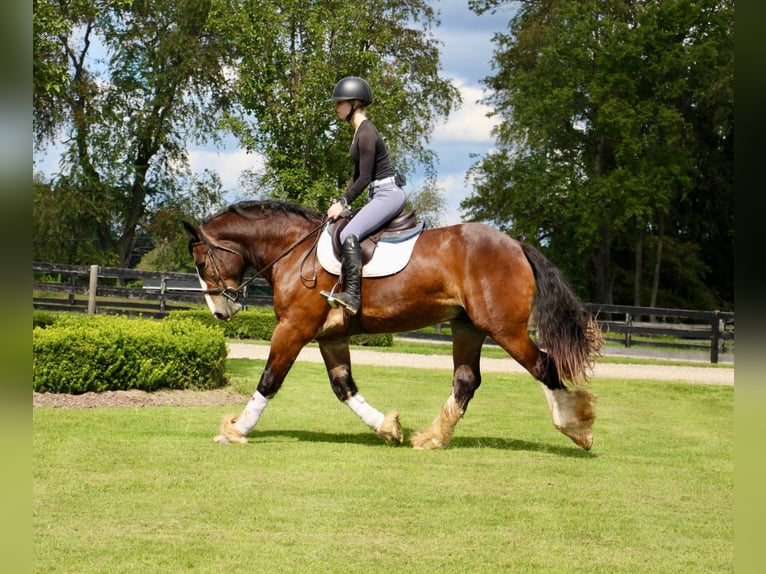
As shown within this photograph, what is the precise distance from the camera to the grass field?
4.50 meters

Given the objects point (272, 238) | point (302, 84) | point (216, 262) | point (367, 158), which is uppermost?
point (302, 84)

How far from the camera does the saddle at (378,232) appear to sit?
7.56 m

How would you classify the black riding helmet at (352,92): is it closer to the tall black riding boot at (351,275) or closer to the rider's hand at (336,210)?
the rider's hand at (336,210)

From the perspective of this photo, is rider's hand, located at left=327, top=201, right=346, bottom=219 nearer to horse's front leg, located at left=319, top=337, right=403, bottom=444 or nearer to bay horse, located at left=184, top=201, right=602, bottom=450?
bay horse, located at left=184, top=201, right=602, bottom=450

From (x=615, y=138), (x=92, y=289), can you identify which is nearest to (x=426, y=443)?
(x=92, y=289)

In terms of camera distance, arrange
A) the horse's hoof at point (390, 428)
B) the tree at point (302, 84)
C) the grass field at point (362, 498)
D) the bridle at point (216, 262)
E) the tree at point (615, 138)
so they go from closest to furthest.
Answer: the grass field at point (362, 498)
the horse's hoof at point (390, 428)
the bridle at point (216, 262)
the tree at point (302, 84)
the tree at point (615, 138)

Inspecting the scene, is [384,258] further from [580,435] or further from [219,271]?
[580,435]

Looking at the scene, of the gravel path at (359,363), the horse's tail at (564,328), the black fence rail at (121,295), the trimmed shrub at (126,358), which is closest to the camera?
the horse's tail at (564,328)

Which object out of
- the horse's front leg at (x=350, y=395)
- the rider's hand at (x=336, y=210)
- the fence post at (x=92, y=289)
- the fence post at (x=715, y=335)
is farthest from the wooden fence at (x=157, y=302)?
the rider's hand at (x=336, y=210)

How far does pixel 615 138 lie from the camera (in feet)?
118

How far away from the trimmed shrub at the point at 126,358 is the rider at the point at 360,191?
173 inches

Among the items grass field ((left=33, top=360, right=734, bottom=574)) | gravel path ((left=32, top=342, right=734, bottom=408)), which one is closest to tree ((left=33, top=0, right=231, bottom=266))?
gravel path ((left=32, top=342, right=734, bottom=408))

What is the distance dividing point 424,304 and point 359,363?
34.3ft

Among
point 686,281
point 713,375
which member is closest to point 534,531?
point 713,375
